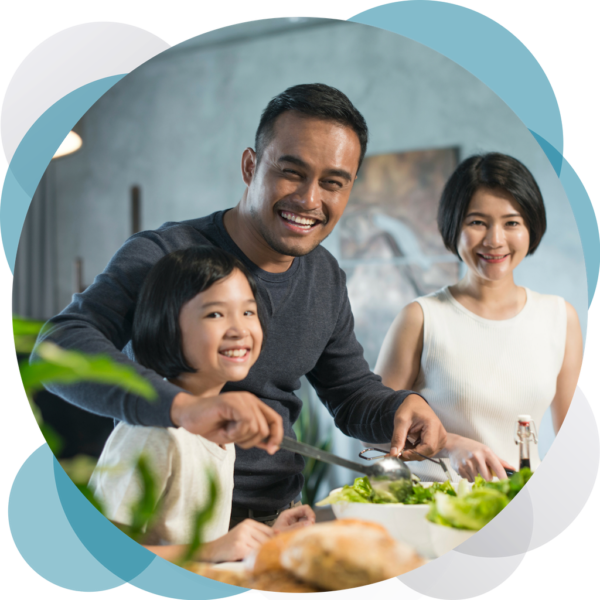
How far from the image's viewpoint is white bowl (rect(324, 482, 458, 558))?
81 cm

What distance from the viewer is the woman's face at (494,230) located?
2.79 ft

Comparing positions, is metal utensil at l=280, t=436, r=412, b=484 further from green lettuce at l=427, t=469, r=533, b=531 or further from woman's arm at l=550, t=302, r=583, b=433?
woman's arm at l=550, t=302, r=583, b=433

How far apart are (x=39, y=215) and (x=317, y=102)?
0.37 m

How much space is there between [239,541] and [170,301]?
0.28 m

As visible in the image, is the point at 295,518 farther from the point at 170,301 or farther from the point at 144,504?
the point at 170,301

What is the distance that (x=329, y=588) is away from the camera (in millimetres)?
843

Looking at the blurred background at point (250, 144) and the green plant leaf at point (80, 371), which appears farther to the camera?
the blurred background at point (250, 144)

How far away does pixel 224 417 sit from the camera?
0.74 m

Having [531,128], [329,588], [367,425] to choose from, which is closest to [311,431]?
[367,425]

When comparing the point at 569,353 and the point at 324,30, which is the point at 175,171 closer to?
the point at 324,30

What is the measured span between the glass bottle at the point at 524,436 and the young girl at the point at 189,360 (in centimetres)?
32

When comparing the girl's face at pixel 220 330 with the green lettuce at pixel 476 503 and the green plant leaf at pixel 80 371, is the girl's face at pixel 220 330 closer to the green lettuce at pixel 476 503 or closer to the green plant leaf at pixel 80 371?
the green plant leaf at pixel 80 371

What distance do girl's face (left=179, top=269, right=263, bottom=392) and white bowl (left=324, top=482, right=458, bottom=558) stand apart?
20 centimetres

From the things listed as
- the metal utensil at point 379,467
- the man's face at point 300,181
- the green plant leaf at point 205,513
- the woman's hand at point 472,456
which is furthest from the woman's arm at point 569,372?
the green plant leaf at point 205,513
